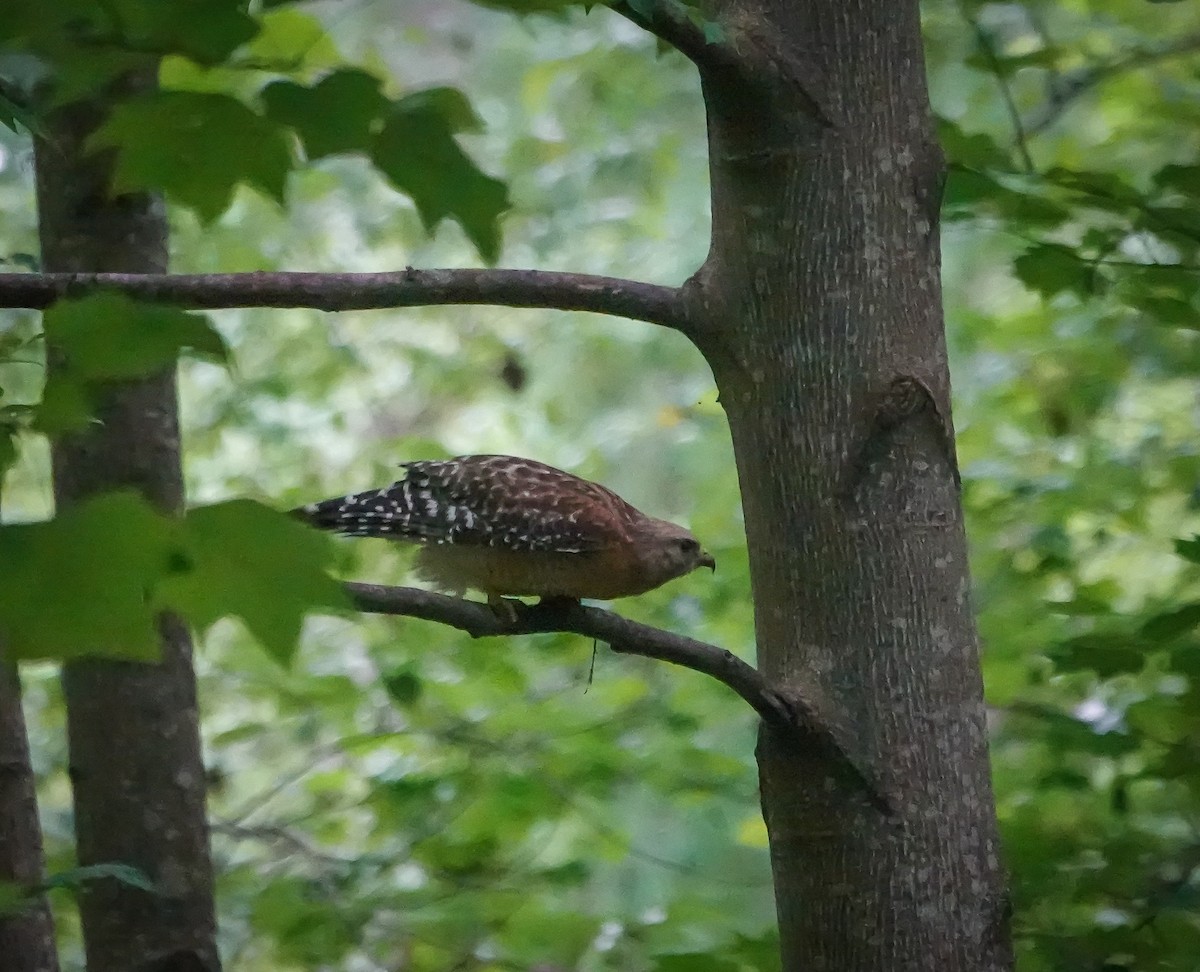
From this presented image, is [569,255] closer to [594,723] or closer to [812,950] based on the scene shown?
[594,723]

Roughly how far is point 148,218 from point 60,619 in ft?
4.39

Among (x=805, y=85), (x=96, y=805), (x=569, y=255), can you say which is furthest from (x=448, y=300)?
(x=569, y=255)

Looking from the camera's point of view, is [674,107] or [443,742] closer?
[443,742]

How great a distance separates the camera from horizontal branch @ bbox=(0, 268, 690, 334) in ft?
3.61

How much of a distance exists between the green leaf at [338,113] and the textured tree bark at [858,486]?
0.36 metres

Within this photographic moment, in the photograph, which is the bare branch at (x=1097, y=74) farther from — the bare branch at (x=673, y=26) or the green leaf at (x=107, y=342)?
the green leaf at (x=107, y=342)

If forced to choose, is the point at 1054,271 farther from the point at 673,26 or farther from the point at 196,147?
the point at 196,147

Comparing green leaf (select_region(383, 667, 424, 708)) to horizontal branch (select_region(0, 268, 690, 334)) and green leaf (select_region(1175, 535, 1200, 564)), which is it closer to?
horizontal branch (select_region(0, 268, 690, 334))


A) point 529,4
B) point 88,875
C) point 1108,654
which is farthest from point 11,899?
point 1108,654

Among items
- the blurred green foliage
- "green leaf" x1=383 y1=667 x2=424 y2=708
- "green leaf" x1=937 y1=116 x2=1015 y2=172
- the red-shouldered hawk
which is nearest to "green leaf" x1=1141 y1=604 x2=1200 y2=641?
the blurred green foliage

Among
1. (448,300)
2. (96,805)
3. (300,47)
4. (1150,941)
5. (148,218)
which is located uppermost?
(300,47)

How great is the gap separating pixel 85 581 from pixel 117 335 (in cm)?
33

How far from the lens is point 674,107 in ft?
13.8

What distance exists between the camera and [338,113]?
121cm
